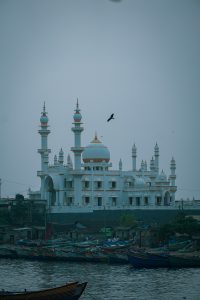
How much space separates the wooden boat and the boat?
1662cm

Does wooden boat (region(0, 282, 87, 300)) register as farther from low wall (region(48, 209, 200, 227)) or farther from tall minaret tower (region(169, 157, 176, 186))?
tall minaret tower (region(169, 157, 176, 186))

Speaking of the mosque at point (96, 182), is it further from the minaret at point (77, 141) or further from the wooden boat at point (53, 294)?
the wooden boat at point (53, 294)

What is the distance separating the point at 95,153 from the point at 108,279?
134 feet

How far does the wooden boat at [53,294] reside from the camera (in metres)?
45.8

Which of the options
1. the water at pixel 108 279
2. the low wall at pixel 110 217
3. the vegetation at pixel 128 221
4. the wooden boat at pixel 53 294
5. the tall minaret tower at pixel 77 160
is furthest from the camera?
the tall minaret tower at pixel 77 160

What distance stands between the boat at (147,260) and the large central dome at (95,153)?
113ft

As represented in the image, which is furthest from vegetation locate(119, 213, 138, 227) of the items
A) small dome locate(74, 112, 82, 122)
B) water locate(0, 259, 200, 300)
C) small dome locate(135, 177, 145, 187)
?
water locate(0, 259, 200, 300)

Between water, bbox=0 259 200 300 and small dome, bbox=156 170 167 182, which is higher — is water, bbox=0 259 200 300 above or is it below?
below

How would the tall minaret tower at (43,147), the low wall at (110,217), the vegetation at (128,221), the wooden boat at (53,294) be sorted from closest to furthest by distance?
the wooden boat at (53,294) → the vegetation at (128,221) → the low wall at (110,217) → the tall minaret tower at (43,147)

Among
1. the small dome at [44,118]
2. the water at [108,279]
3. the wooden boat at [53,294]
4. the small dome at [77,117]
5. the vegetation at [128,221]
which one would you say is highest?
the small dome at [44,118]

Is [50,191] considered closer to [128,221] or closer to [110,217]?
[110,217]

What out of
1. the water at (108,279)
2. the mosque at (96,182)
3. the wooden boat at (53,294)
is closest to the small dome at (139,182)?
the mosque at (96,182)

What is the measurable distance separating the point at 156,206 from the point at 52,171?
1137 cm

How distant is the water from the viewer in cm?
5268
